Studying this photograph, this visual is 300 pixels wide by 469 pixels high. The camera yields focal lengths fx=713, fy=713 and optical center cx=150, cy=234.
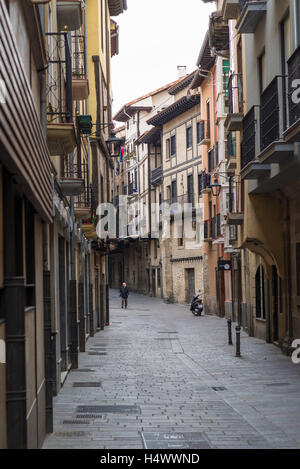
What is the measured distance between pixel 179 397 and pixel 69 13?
7.63 m

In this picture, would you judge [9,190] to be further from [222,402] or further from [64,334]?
[64,334]

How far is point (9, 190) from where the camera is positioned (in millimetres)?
5992

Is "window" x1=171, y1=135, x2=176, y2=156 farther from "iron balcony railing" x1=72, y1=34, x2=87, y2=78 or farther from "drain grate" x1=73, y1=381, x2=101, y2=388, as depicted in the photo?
"drain grate" x1=73, y1=381, x2=101, y2=388

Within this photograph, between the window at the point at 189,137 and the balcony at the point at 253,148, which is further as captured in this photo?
the window at the point at 189,137

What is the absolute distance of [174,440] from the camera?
8992mm

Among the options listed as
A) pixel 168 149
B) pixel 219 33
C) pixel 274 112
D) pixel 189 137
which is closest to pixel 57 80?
pixel 274 112

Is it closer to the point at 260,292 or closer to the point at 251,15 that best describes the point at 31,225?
the point at 251,15

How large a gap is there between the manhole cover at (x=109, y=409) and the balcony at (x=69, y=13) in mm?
7464

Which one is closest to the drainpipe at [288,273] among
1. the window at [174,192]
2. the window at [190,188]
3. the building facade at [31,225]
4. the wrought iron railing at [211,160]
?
the building facade at [31,225]

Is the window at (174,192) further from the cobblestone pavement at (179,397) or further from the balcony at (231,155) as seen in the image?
the cobblestone pavement at (179,397)

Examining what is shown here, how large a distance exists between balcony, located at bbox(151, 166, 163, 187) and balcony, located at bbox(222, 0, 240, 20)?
34.3 metres

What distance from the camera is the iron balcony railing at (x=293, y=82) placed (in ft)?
38.8
